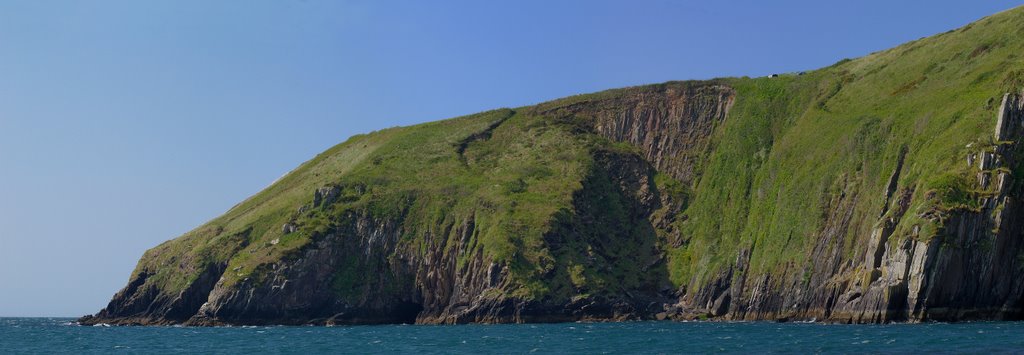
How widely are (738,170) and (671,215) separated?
A: 37.1 feet

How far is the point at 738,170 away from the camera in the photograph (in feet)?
495

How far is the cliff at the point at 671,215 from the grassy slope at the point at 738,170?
384 mm

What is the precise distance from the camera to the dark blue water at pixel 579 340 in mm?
69812

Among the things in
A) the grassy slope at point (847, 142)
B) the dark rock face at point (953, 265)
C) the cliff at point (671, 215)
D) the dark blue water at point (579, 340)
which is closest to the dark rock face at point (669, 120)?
the cliff at point (671, 215)

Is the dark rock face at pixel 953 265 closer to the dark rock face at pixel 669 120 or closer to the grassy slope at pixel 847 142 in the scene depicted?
the grassy slope at pixel 847 142

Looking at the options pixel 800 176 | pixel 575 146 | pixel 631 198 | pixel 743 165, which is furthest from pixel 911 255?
pixel 575 146

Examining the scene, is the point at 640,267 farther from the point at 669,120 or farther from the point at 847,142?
the point at 669,120

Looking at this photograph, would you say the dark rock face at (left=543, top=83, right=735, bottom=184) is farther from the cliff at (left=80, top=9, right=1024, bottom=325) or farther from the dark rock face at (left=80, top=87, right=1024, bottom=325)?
the cliff at (left=80, top=9, right=1024, bottom=325)

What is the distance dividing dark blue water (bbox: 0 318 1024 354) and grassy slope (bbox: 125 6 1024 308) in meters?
18.1

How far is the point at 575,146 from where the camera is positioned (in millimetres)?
168125

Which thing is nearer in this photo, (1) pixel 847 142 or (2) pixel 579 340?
(2) pixel 579 340

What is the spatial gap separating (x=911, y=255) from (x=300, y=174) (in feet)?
380

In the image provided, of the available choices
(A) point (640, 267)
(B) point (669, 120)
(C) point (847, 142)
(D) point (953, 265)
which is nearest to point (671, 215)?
(A) point (640, 267)

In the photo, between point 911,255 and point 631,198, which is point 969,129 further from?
point 631,198
